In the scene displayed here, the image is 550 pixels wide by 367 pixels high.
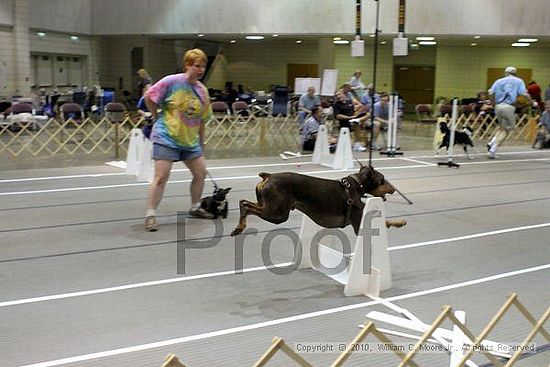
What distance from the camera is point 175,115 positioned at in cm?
544

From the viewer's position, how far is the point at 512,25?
1803 cm

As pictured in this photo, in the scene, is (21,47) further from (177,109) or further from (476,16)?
(177,109)

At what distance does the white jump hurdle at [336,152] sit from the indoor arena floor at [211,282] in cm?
216

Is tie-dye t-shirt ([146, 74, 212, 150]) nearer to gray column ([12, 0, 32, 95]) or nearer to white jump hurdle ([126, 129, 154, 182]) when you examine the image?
white jump hurdle ([126, 129, 154, 182])

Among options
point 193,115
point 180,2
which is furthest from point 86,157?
point 180,2

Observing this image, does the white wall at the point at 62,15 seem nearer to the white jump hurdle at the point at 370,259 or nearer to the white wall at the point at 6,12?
the white wall at the point at 6,12

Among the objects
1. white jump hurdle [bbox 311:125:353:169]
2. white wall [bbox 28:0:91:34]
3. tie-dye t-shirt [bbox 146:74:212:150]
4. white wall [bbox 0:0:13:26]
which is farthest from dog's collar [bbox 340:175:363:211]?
white wall [bbox 28:0:91:34]

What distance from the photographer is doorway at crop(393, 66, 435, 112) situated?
965 inches

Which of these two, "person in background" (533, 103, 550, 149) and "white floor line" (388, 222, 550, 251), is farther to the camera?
"person in background" (533, 103, 550, 149)

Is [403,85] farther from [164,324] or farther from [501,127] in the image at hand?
[164,324]

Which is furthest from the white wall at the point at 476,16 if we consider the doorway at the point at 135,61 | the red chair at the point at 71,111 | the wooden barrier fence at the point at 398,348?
the wooden barrier fence at the point at 398,348

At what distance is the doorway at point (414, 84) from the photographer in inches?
965

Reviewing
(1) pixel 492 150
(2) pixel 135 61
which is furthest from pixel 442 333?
(2) pixel 135 61

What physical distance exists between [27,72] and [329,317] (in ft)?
54.4
